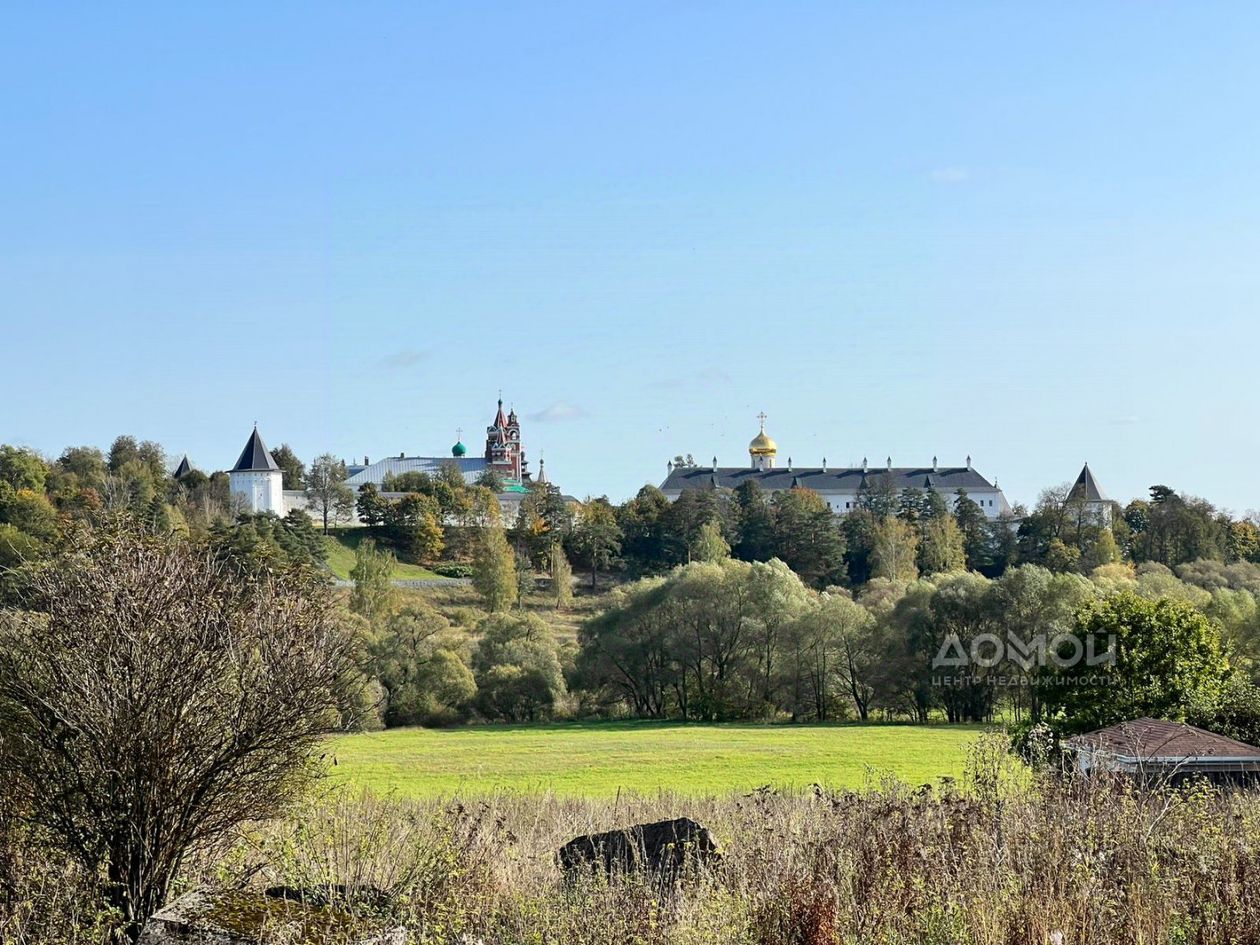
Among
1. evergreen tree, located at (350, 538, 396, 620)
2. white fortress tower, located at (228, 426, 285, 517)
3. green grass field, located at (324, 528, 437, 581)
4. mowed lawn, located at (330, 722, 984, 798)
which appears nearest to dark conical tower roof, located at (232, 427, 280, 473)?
white fortress tower, located at (228, 426, 285, 517)

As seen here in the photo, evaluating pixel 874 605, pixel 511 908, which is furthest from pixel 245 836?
pixel 874 605

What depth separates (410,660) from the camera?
2078 inches

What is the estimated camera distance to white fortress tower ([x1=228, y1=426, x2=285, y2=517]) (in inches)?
4700

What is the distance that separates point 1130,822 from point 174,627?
6.86 meters

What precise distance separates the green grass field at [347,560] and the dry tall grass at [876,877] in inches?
3158

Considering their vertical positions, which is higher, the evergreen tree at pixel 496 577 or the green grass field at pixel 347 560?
the green grass field at pixel 347 560

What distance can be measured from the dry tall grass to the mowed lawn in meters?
20.2

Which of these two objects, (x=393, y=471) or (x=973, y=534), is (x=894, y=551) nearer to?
(x=973, y=534)

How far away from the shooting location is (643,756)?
41.1 m

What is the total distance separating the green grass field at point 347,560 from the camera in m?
91.6

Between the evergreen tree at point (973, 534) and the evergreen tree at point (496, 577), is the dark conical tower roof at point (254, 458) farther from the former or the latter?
the evergreen tree at point (973, 534)

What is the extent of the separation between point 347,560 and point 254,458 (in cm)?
3031

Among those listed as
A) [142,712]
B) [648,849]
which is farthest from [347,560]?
[142,712]

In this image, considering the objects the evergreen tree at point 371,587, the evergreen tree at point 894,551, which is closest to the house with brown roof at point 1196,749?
the evergreen tree at point 371,587
